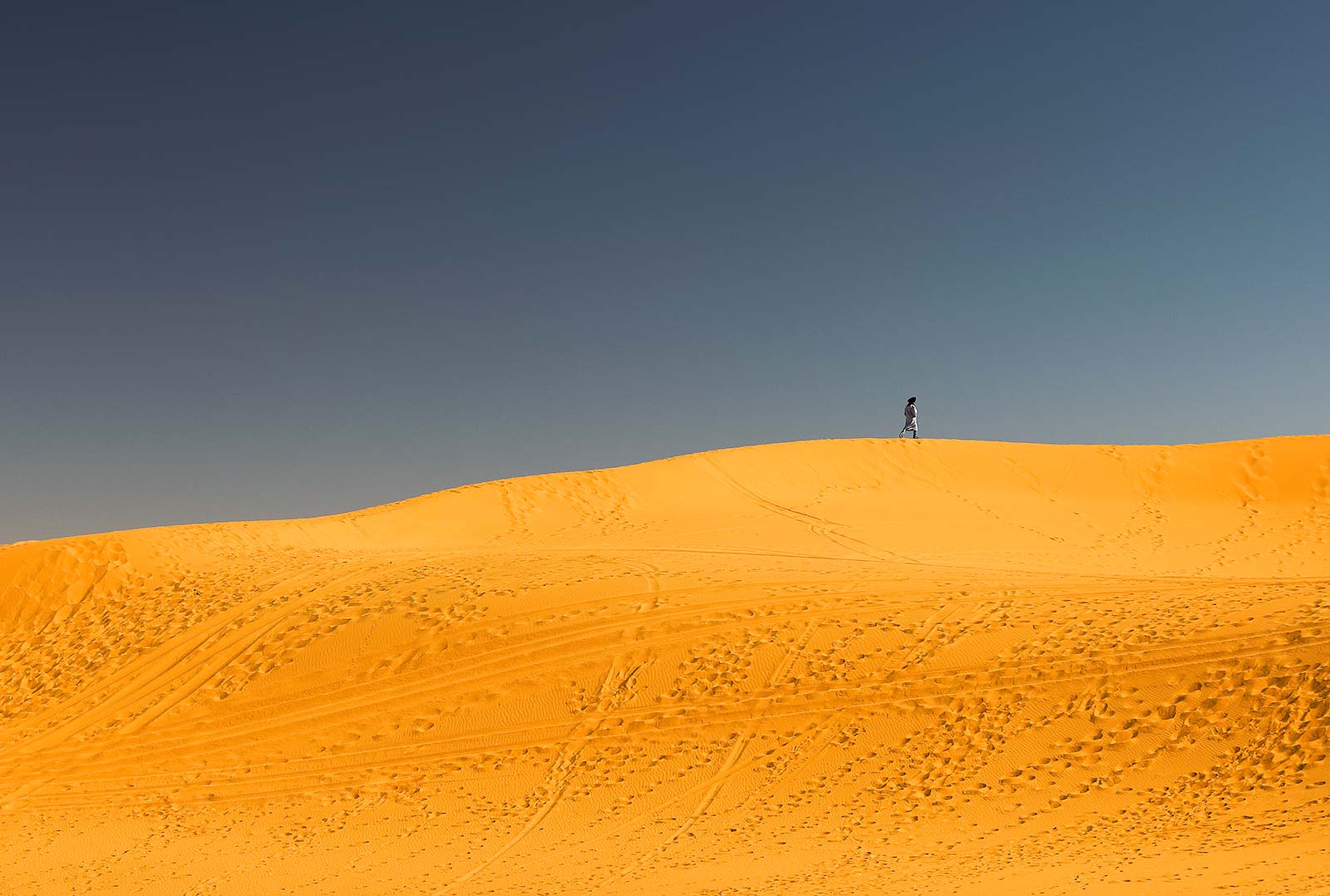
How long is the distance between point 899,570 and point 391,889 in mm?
11271

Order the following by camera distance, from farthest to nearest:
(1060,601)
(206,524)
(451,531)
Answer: (451,531), (206,524), (1060,601)

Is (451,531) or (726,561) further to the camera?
(451,531)

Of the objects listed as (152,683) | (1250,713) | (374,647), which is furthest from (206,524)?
(1250,713)

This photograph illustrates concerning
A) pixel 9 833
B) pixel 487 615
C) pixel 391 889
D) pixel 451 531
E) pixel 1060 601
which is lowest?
pixel 391 889

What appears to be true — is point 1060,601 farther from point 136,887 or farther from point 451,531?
point 451,531

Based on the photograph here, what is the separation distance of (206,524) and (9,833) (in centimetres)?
1316

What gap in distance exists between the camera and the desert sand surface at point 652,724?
9.18m

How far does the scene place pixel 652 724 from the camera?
12453 mm

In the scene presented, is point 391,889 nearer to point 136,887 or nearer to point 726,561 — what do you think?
point 136,887

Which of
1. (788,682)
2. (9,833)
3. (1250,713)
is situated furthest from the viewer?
(788,682)

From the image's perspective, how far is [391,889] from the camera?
9.22m

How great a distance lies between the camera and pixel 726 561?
18.1m

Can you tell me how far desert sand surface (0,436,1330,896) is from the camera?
9180mm

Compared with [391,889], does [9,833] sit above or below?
above
